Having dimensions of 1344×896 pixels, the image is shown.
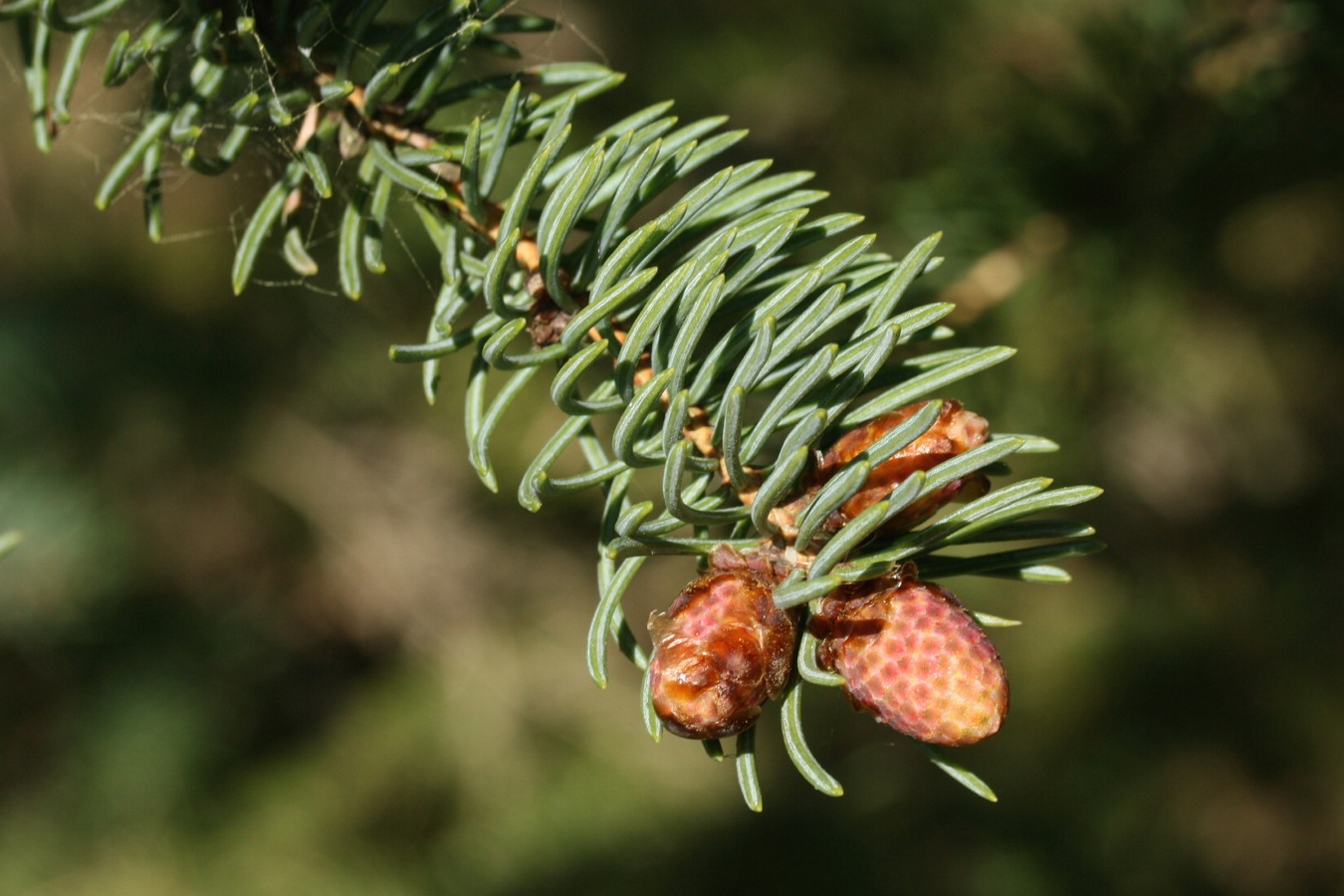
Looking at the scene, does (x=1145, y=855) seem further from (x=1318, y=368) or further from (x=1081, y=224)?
(x=1081, y=224)

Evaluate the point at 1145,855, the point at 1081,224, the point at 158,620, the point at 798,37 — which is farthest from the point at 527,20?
the point at 1145,855

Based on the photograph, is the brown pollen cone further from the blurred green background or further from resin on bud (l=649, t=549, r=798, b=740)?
the blurred green background

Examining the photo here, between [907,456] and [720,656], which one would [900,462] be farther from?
[720,656]

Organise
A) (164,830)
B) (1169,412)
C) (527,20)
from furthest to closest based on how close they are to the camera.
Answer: (1169,412) < (164,830) < (527,20)

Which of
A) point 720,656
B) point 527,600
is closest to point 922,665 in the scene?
point 720,656

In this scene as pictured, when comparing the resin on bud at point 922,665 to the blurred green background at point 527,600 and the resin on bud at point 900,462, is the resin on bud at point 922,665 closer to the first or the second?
the resin on bud at point 900,462

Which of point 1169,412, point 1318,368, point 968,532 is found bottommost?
point 1169,412

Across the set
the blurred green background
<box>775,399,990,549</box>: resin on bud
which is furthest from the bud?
the blurred green background
